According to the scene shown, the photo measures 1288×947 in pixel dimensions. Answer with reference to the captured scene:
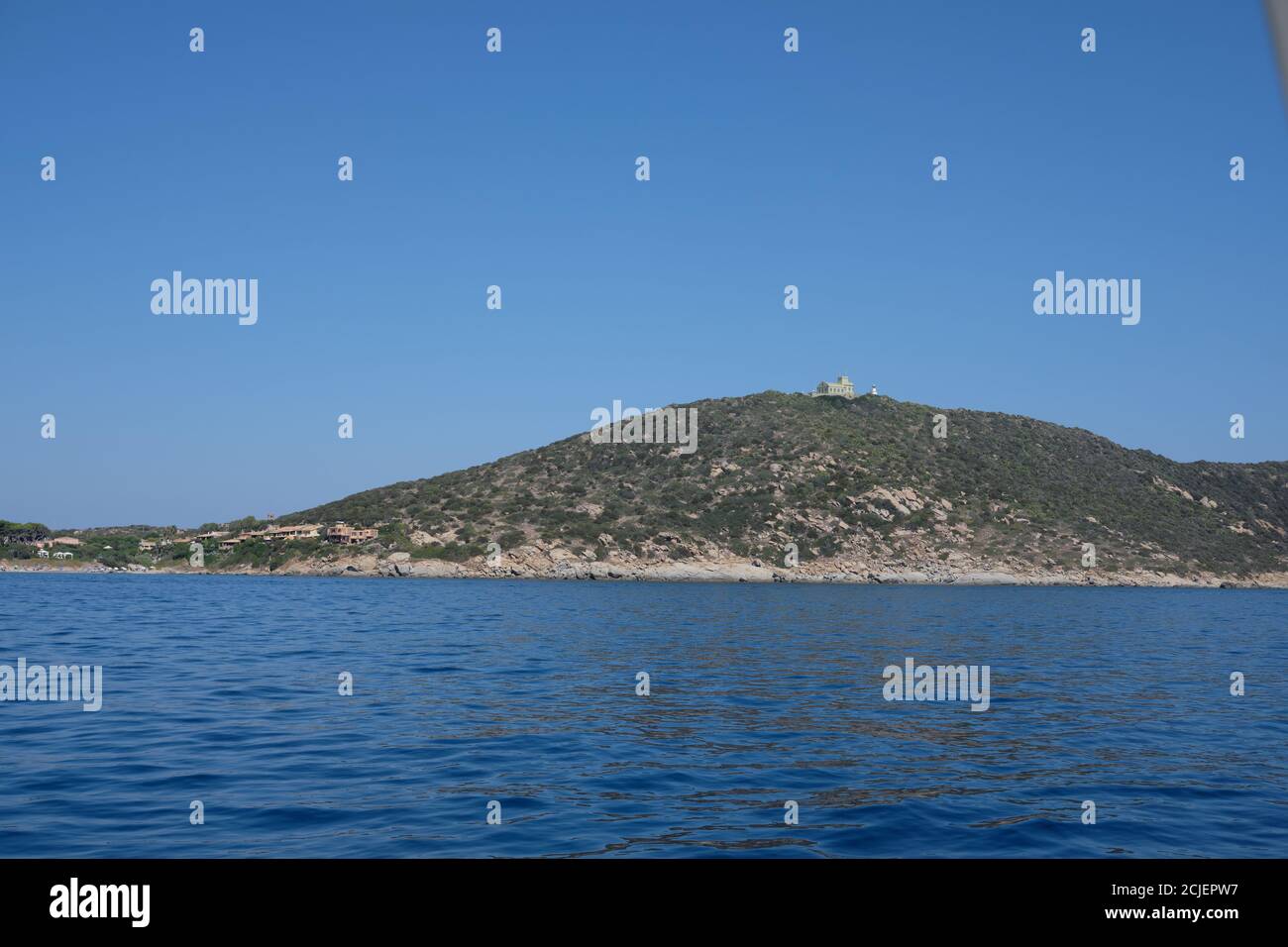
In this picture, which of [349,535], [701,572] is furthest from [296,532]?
[701,572]

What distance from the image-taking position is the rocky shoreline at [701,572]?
11138cm

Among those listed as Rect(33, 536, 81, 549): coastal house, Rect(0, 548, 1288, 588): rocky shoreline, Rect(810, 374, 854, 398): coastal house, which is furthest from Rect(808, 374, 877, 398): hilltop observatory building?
Rect(33, 536, 81, 549): coastal house

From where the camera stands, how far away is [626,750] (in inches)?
659

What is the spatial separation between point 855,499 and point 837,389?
5082 centimetres

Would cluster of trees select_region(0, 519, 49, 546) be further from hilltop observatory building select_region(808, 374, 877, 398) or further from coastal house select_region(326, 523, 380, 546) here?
hilltop observatory building select_region(808, 374, 877, 398)

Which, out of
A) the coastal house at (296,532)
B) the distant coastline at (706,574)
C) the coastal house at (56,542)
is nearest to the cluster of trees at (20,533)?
the coastal house at (56,542)

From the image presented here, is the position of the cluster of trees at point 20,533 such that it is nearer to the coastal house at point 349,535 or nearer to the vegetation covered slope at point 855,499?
the vegetation covered slope at point 855,499

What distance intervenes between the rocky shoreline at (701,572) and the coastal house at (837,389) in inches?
2300

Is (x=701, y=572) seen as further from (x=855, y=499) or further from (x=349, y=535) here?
(x=349, y=535)

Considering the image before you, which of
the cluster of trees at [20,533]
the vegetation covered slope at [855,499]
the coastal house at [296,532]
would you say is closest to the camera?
the vegetation covered slope at [855,499]

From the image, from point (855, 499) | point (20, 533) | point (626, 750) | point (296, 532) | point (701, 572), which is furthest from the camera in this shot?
point (20, 533)

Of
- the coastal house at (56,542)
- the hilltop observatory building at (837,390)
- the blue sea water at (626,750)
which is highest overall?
the hilltop observatory building at (837,390)

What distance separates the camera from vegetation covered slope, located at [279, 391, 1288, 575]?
118250 millimetres
